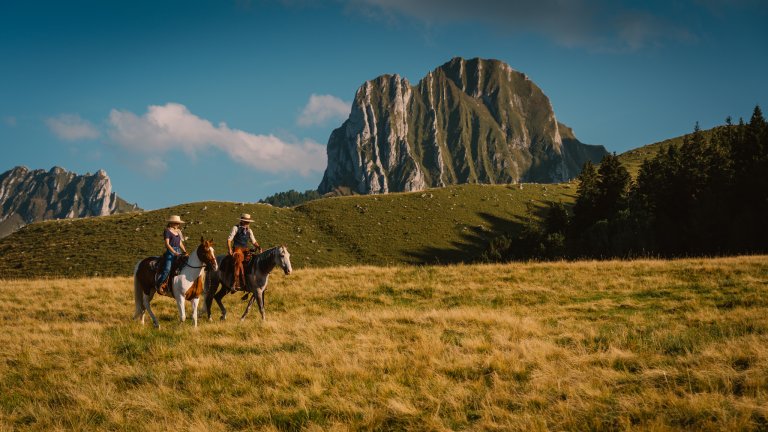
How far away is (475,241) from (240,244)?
64.7 m

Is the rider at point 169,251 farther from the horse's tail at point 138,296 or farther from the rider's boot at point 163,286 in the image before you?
the horse's tail at point 138,296

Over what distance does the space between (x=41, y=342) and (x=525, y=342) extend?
12105 millimetres

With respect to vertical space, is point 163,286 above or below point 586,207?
below

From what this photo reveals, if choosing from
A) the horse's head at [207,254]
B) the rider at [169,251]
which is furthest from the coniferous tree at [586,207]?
the rider at [169,251]

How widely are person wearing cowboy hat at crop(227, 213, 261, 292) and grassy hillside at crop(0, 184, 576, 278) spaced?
44.8 metres

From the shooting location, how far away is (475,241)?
76000 millimetres

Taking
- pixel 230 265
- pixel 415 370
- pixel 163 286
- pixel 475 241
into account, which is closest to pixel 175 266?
pixel 163 286

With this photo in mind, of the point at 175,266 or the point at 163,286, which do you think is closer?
the point at 163,286

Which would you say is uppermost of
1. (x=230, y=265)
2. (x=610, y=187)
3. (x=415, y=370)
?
(x=610, y=187)

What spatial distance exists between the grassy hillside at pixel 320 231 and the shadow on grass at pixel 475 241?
182 millimetres

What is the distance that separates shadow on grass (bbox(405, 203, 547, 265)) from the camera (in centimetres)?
6919

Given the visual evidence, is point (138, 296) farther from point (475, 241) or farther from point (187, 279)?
point (475, 241)

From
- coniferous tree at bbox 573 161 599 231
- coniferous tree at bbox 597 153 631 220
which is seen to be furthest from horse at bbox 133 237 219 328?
Result: coniferous tree at bbox 573 161 599 231

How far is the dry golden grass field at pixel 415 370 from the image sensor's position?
570cm
